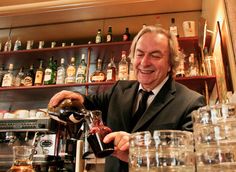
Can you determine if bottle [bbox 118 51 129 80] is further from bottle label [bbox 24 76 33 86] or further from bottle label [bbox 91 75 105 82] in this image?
bottle label [bbox 24 76 33 86]

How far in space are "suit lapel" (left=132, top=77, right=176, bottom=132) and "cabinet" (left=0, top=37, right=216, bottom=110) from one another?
909 millimetres

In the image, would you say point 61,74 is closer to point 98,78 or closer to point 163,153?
point 98,78

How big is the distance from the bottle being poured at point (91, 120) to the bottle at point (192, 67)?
1.39 metres

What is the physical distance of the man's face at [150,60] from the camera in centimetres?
122

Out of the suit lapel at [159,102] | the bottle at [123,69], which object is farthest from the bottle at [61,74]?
the suit lapel at [159,102]

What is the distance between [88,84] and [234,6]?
1256 mm

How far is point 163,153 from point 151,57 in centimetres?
85

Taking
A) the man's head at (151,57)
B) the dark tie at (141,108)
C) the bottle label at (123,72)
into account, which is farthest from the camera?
the bottle label at (123,72)

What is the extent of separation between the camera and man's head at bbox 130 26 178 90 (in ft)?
4.01

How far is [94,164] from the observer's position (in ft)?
6.35

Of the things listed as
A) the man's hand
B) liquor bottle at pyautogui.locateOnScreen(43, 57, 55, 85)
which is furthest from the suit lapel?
liquor bottle at pyautogui.locateOnScreen(43, 57, 55, 85)

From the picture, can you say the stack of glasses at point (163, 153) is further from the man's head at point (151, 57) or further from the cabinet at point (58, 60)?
the cabinet at point (58, 60)

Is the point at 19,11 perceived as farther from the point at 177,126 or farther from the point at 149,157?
the point at 149,157

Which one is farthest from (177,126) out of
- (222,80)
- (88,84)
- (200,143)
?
(88,84)
